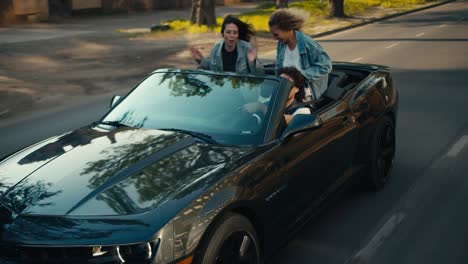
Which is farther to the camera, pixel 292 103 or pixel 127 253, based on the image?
pixel 292 103

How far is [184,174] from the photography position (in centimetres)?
406

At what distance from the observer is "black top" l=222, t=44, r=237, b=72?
706cm

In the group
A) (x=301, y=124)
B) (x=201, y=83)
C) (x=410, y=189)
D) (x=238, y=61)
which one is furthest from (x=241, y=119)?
(x=410, y=189)

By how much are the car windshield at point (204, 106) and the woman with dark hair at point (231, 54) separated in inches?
55.5

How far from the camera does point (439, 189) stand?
6.89 meters

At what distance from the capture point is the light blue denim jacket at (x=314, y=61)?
20.7 feet

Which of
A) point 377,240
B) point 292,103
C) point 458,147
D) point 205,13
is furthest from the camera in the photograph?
point 205,13

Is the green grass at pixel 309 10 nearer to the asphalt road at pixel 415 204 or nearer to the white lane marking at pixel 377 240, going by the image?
the asphalt road at pixel 415 204

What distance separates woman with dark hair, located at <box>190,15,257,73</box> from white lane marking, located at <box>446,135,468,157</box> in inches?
115

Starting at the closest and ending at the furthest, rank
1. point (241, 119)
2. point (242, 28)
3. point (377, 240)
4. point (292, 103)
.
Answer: point (241, 119) → point (377, 240) → point (292, 103) → point (242, 28)

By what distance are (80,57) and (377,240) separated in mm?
16144

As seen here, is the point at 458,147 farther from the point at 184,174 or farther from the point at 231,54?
the point at 184,174

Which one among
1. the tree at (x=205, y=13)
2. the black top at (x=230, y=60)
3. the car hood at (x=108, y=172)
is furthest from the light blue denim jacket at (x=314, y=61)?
the tree at (x=205, y=13)

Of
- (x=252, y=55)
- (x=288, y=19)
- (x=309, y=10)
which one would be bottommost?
(x=309, y=10)
